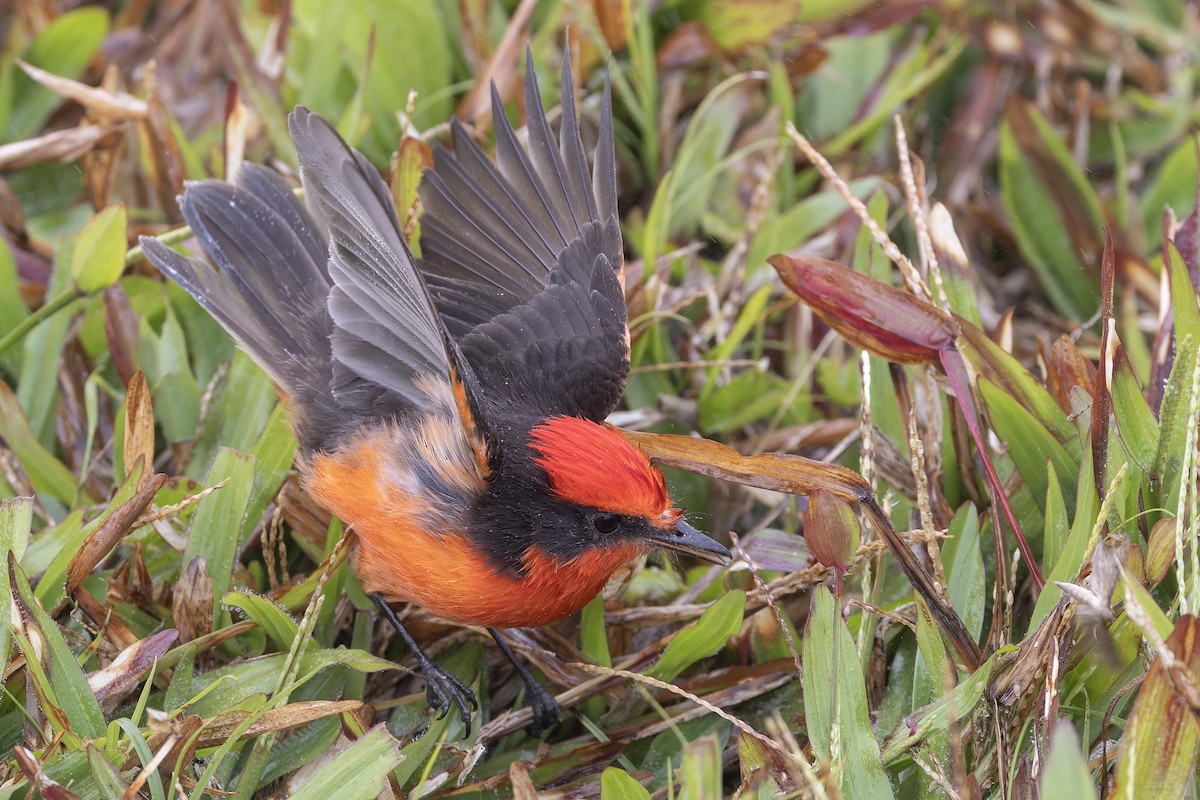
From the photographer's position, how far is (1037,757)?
7.68 ft

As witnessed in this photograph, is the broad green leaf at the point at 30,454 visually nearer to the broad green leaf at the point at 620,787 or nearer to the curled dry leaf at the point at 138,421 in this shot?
the curled dry leaf at the point at 138,421

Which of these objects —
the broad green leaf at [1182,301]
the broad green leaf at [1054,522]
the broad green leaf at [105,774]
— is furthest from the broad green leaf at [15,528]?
the broad green leaf at [1182,301]

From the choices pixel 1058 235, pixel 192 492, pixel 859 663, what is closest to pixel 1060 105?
pixel 1058 235

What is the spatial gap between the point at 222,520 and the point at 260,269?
2.84ft

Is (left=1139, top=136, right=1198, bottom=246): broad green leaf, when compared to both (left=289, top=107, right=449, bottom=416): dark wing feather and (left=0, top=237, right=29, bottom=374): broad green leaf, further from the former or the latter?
(left=0, top=237, right=29, bottom=374): broad green leaf

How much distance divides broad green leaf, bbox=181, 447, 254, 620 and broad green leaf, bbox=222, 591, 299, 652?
16 cm

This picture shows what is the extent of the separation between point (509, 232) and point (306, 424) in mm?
831

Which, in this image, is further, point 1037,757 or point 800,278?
point 800,278

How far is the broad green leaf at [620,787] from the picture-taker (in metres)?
2.48

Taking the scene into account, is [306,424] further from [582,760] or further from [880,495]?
[880,495]

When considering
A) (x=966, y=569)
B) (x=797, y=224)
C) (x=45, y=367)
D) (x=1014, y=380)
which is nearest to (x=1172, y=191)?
(x=797, y=224)

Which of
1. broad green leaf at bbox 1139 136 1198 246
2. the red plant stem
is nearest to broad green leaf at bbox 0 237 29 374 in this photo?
the red plant stem

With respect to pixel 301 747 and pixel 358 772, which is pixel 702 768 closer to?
pixel 358 772

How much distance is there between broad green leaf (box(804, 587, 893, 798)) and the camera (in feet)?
→ 7.99
